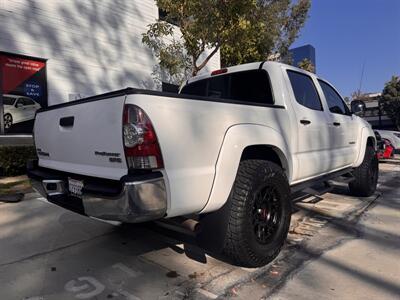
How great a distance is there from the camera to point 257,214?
11.8 ft

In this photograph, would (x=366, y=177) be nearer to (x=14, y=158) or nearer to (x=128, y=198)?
(x=128, y=198)

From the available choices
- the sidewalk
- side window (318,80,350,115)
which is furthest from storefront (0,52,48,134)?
the sidewalk

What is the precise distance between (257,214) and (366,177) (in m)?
3.75

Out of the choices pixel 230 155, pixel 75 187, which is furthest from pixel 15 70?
pixel 230 155

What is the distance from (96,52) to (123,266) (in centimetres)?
868

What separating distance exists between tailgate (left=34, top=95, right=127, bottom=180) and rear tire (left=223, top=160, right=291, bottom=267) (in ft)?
3.55

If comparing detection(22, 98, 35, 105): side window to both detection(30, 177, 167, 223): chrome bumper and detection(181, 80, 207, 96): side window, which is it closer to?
detection(181, 80, 207, 96): side window

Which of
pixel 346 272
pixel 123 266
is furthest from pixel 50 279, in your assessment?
pixel 346 272

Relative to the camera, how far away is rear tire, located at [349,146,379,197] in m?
6.51

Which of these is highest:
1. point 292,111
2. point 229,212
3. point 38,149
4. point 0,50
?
point 0,50

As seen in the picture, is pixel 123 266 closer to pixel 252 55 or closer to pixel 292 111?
pixel 292 111

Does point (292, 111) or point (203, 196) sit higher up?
point (292, 111)

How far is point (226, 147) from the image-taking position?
3.22 metres

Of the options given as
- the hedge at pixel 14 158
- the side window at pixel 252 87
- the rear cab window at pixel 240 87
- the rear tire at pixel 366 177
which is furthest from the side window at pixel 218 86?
the hedge at pixel 14 158
